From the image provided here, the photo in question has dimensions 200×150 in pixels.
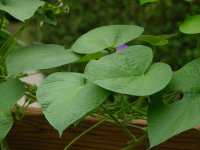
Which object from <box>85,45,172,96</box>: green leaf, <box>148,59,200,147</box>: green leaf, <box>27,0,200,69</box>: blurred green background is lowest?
<box>27,0,200,69</box>: blurred green background

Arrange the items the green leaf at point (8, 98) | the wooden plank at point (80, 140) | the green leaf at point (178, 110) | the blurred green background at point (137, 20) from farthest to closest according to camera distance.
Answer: the blurred green background at point (137, 20)
the wooden plank at point (80, 140)
the green leaf at point (8, 98)
the green leaf at point (178, 110)

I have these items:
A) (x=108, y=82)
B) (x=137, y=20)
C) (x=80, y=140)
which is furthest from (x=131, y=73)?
(x=137, y=20)

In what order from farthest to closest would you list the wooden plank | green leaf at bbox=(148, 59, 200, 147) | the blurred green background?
1. the blurred green background
2. the wooden plank
3. green leaf at bbox=(148, 59, 200, 147)

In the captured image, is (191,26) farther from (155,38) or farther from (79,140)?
(79,140)

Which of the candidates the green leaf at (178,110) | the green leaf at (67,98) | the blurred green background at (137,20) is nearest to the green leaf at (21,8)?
the green leaf at (67,98)

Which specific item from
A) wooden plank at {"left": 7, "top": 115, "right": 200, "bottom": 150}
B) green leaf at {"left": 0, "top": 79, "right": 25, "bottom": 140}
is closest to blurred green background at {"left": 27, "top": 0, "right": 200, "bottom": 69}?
wooden plank at {"left": 7, "top": 115, "right": 200, "bottom": 150}

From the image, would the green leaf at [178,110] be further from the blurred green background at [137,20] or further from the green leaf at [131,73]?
the blurred green background at [137,20]

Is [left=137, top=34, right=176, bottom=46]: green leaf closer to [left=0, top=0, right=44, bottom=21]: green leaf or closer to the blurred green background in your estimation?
[left=0, top=0, right=44, bottom=21]: green leaf
